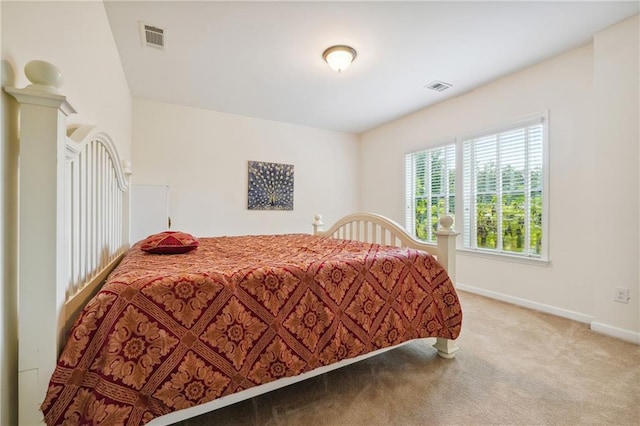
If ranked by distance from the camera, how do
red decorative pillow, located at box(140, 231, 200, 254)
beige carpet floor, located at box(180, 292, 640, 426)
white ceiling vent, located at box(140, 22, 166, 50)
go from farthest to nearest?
white ceiling vent, located at box(140, 22, 166, 50) → red decorative pillow, located at box(140, 231, 200, 254) → beige carpet floor, located at box(180, 292, 640, 426)

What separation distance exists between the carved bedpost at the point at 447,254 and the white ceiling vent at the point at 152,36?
8.77ft

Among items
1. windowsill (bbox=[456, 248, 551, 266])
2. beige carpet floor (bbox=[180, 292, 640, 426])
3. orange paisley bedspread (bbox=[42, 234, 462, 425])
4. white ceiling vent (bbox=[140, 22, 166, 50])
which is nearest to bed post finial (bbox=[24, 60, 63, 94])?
orange paisley bedspread (bbox=[42, 234, 462, 425])

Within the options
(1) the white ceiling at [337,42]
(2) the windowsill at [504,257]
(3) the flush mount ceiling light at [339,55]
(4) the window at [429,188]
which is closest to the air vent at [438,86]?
(1) the white ceiling at [337,42]

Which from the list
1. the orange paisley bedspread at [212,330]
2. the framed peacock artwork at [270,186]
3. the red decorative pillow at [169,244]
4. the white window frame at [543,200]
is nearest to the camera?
the orange paisley bedspread at [212,330]

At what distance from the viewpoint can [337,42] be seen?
2395 mm

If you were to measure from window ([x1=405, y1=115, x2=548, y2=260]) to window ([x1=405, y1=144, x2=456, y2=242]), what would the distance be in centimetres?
1

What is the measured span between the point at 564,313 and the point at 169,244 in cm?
342

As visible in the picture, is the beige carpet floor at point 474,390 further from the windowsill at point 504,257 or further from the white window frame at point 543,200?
the white window frame at point 543,200

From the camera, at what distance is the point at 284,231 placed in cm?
450

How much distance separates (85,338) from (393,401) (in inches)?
52.7

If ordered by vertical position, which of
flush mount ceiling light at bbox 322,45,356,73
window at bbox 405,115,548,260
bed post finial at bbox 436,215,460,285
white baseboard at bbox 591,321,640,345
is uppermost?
flush mount ceiling light at bbox 322,45,356,73

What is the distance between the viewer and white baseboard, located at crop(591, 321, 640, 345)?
204 cm

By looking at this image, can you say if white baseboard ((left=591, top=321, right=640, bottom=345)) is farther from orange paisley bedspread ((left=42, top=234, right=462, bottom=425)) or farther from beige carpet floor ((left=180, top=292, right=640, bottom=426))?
orange paisley bedspread ((left=42, top=234, right=462, bottom=425))

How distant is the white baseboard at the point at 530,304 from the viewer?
97.6 inches
